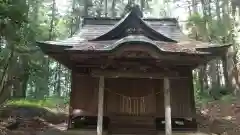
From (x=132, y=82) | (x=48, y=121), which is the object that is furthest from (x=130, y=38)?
(x=48, y=121)

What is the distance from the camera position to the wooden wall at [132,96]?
1002 centimetres

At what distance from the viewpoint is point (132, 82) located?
33.8 ft

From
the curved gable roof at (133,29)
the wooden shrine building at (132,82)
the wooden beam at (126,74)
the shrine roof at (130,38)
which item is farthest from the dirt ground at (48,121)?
the curved gable roof at (133,29)

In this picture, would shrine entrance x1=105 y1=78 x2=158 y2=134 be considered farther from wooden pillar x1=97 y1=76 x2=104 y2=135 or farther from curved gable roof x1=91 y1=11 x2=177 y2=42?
curved gable roof x1=91 y1=11 x2=177 y2=42

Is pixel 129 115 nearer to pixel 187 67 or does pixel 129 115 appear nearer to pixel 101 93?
pixel 101 93

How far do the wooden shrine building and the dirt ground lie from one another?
1.69 m

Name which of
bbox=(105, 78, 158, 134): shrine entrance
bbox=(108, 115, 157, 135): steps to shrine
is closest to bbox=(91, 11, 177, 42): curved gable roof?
bbox=(105, 78, 158, 134): shrine entrance

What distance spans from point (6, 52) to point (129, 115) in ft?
28.4

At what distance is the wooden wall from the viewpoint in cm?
1002

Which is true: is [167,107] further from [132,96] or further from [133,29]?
[133,29]

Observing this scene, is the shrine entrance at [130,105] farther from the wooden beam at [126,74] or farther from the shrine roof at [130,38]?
the shrine roof at [130,38]

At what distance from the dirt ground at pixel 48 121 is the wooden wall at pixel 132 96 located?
1.57 metres

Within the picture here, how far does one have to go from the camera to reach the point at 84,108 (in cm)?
998

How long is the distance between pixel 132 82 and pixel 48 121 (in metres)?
5.57
